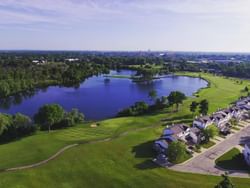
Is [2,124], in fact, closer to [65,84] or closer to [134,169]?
[134,169]

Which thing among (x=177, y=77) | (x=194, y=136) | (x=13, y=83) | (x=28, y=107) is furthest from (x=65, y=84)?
(x=194, y=136)

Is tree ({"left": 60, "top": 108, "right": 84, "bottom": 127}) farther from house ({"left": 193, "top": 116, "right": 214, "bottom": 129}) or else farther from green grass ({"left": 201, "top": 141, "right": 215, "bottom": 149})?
green grass ({"left": 201, "top": 141, "right": 215, "bottom": 149})

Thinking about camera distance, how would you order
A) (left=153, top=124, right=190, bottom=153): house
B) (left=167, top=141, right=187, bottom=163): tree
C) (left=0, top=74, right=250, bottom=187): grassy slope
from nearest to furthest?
(left=0, top=74, right=250, bottom=187): grassy slope < (left=167, top=141, right=187, bottom=163): tree < (left=153, top=124, right=190, bottom=153): house

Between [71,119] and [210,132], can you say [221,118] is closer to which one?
[210,132]

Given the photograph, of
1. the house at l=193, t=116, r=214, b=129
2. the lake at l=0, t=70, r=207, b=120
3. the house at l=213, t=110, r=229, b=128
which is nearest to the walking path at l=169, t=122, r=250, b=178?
the house at l=193, t=116, r=214, b=129

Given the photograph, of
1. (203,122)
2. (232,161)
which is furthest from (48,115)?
(232,161)

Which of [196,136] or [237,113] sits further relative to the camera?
[237,113]
